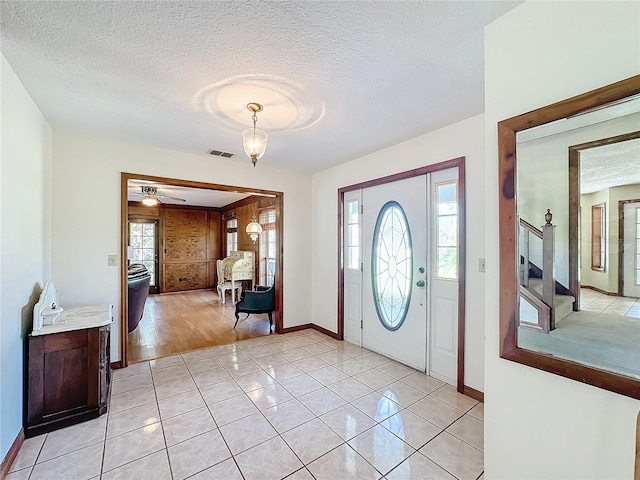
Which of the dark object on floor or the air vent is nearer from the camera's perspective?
the air vent

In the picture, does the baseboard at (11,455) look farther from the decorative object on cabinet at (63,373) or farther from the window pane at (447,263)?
the window pane at (447,263)

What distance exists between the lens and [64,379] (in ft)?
6.96

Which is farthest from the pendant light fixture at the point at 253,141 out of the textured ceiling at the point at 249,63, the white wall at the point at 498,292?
the white wall at the point at 498,292

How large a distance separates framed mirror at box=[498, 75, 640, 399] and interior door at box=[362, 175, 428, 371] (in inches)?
64.1

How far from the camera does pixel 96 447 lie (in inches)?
74.0

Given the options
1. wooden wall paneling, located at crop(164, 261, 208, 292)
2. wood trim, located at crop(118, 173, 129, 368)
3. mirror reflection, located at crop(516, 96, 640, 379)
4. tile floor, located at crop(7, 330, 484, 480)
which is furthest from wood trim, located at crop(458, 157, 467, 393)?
wooden wall paneling, located at crop(164, 261, 208, 292)

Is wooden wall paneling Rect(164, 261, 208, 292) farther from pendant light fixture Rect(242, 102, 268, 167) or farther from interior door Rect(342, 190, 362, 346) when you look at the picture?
pendant light fixture Rect(242, 102, 268, 167)

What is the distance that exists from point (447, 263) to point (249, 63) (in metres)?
2.41

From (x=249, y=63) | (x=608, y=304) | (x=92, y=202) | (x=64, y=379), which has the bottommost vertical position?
(x=64, y=379)

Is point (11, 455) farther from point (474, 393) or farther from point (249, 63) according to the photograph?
point (474, 393)

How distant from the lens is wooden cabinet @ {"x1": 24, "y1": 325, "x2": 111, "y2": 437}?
202 cm

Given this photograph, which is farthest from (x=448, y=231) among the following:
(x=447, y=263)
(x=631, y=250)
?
(x=631, y=250)

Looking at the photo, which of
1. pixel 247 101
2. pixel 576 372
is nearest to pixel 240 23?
pixel 247 101

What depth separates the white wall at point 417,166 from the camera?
2.48 m
